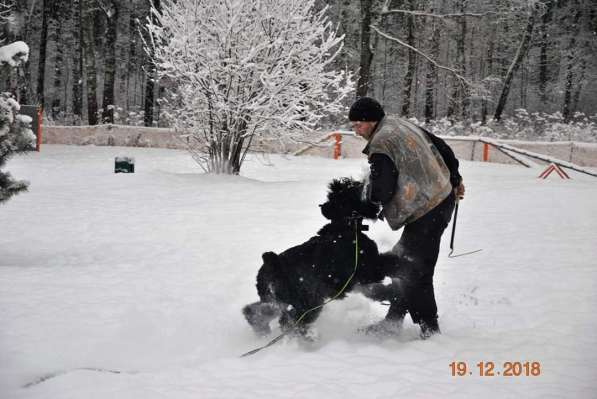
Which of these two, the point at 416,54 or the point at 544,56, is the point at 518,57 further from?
the point at 544,56

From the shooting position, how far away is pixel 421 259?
12.0 feet

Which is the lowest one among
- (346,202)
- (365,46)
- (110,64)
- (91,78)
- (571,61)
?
(346,202)

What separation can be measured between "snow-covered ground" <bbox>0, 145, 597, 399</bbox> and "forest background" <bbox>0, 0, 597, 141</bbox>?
23.0 ft

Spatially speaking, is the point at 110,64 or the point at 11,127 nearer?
the point at 11,127

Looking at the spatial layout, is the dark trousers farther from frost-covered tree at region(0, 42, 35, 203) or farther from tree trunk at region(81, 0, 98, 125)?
tree trunk at region(81, 0, 98, 125)

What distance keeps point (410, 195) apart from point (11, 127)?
3790 millimetres

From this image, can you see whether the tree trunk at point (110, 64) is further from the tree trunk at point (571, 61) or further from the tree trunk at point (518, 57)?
the tree trunk at point (571, 61)

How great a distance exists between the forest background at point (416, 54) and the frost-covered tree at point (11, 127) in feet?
29.9

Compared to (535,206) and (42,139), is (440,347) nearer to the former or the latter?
(535,206)

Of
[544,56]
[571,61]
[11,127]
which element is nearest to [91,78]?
[11,127]

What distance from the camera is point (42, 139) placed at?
62.7ft

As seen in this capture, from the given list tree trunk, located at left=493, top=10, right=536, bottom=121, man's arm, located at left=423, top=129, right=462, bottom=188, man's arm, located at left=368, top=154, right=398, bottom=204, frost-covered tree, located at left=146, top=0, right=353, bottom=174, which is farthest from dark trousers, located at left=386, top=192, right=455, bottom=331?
tree trunk, located at left=493, top=10, right=536, bottom=121

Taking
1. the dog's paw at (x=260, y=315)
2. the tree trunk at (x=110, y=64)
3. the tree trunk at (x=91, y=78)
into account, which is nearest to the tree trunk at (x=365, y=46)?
the tree trunk at (x=110, y=64)

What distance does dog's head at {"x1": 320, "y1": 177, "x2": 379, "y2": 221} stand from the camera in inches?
142
